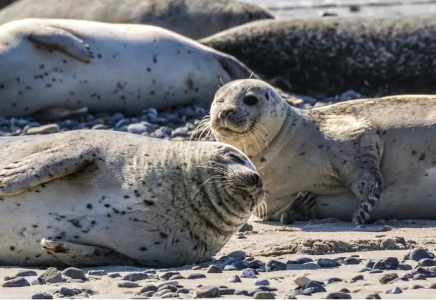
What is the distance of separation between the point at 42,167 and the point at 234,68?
5.98 metres

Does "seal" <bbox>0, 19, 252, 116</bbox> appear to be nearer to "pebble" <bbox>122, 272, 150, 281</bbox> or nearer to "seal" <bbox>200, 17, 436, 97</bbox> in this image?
"seal" <bbox>200, 17, 436, 97</bbox>

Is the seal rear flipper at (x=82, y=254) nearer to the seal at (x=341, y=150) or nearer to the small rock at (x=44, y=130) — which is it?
the seal at (x=341, y=150)

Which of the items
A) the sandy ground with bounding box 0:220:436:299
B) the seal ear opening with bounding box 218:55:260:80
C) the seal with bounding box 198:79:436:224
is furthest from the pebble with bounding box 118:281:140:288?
the seal ear opening with bounding box 218:55:260:80

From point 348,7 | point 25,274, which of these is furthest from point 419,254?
point 348,7

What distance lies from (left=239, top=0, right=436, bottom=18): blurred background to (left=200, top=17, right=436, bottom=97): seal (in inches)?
Answer: 127

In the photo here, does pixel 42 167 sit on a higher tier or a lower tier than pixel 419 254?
higher

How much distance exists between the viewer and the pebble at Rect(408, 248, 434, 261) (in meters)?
5.49

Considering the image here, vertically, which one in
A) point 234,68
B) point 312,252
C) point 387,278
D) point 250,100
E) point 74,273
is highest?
point 250,100

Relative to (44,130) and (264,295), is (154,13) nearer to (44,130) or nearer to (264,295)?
(44,130)

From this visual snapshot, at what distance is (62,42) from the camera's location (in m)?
10.6

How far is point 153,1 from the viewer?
1480 centimetres

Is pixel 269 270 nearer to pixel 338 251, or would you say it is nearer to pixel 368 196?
pixel 338 251

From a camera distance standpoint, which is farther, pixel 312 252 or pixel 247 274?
pixel 312 252

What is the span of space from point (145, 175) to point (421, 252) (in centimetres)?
124
